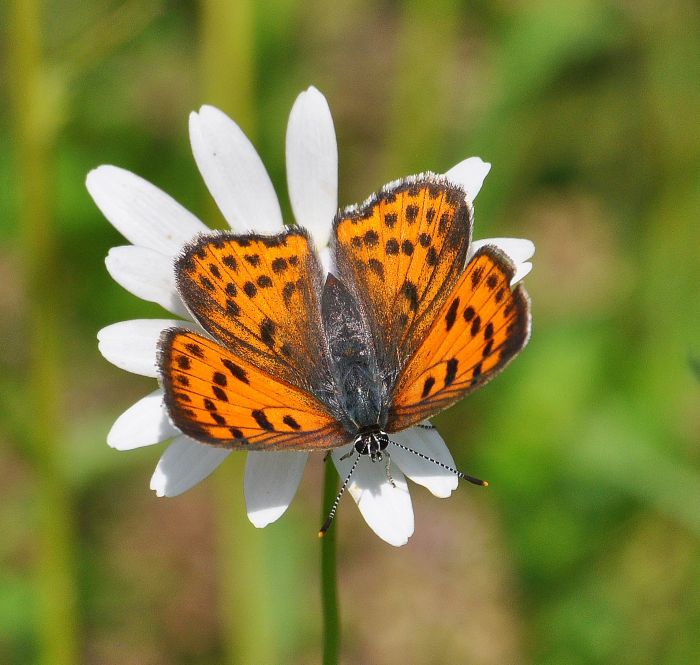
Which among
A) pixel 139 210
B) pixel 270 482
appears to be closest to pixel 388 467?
pixel 270 482

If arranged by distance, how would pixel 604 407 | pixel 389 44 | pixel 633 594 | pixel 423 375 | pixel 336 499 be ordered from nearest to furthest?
pixel 336 499, pixel 423 375, pixel 633 594, pixel 604 407, pixel 389 44

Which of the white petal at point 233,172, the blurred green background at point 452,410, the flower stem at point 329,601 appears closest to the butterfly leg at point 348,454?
the flower stem at point 329,601

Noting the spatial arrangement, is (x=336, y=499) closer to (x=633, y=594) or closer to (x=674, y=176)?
(x=633, y=594)

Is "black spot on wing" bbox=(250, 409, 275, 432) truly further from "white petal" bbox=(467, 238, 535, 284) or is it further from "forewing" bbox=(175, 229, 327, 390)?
"white petal" bbox=(467, 238, 535, 284)

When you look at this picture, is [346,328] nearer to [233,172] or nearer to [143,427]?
[233,172]

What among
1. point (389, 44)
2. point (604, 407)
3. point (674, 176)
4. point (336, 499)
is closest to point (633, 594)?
point (604, 407)

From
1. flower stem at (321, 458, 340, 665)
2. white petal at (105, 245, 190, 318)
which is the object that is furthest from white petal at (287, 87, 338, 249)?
flower stem at (321, 458, 340, 665)

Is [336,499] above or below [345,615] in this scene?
above
